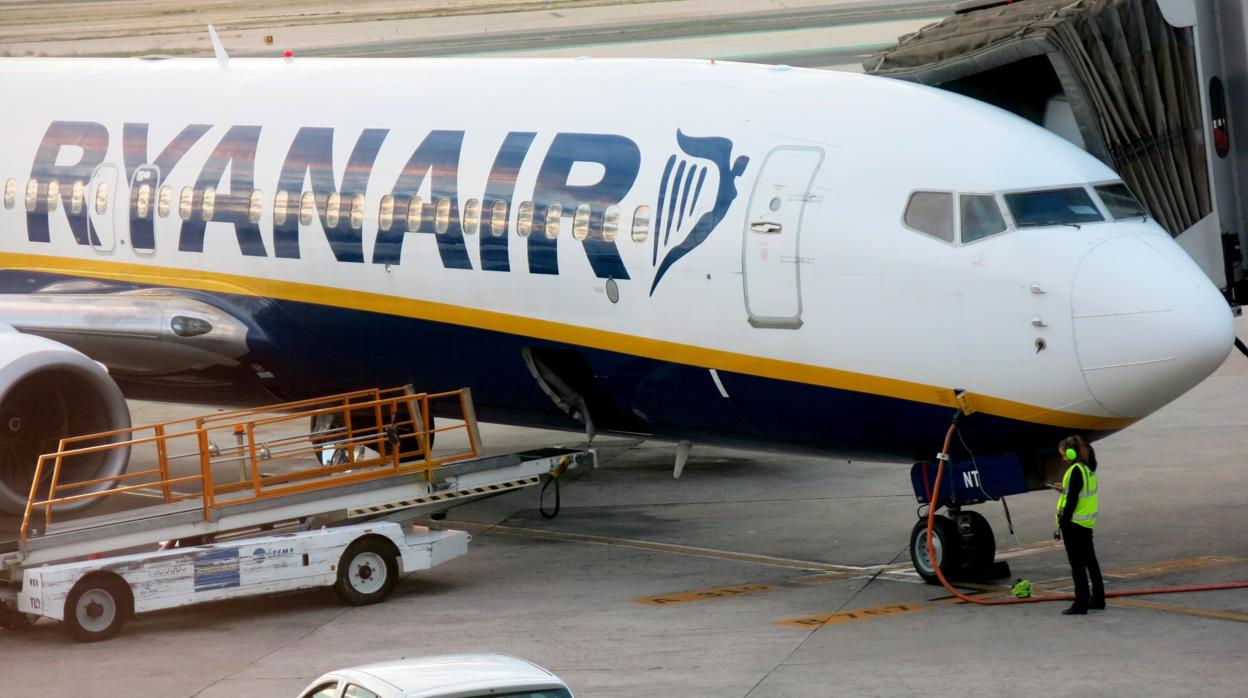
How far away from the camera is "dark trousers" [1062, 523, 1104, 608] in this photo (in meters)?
13.3

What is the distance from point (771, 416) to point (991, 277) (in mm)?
2452

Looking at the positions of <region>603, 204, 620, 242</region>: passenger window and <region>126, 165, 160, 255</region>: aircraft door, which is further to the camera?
<region>126, 165, 160, 255</region>: aircraft door

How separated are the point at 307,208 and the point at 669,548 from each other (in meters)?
5.03

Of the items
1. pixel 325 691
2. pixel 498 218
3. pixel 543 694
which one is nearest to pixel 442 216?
pixel 498 218

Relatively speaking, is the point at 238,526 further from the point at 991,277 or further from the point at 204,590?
the point at 991,277

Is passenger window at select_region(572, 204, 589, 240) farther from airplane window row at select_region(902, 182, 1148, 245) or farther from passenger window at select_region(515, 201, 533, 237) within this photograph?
airplane window row at select_region(902, 182, 1148, 245)

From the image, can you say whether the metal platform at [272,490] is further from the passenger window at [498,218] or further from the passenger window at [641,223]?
the passenger window at [641,223]

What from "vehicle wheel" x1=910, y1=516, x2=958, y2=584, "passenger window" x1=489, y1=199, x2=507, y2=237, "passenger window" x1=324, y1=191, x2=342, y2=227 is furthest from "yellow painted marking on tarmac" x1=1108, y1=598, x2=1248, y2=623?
"passenger window" x1=324, y1=191, x2=342, y2=227

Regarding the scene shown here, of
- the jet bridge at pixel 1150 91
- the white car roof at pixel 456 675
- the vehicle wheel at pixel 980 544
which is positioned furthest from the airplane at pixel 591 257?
the white car roof at pixel 456 675

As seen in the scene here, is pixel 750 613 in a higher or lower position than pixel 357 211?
lower

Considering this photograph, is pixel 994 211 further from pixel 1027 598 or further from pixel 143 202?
pixel 143 202

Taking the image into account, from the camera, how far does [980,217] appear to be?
13672 millimetres

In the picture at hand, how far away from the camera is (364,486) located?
15.6m

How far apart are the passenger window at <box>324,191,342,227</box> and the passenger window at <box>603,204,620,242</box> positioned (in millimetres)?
3236
